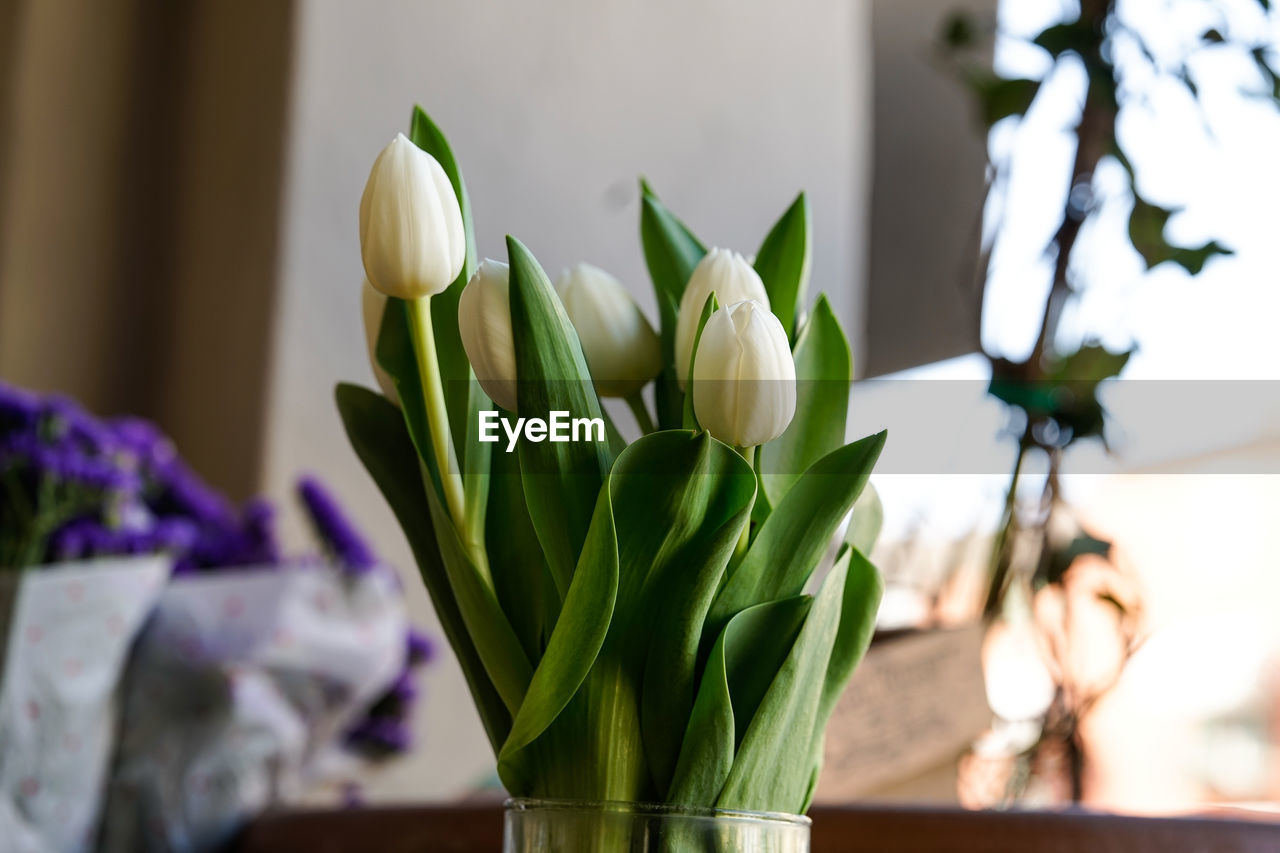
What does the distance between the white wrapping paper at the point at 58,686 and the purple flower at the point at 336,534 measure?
0.17 meters

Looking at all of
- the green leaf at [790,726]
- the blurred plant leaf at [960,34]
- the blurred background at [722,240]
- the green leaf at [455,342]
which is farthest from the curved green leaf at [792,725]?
the blurred plant leaf at [960,34]

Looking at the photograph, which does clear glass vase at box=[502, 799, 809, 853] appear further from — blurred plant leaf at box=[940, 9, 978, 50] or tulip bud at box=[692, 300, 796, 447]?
blurred plant leaf at box=[940, 9, 978, 50]

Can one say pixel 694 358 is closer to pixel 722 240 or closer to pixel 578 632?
pixel 578 632

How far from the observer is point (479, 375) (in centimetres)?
35

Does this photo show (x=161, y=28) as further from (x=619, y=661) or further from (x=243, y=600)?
(x=619, y=661)

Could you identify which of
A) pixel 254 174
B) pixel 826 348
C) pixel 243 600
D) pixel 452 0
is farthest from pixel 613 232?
pixel 826 348

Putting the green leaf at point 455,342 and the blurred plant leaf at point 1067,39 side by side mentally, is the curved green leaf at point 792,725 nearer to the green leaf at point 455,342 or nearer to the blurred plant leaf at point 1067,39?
the green leaf at point 455,342

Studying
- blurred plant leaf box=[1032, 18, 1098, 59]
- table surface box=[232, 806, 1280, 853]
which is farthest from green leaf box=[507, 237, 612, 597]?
blurred plant leaf box=[1032, 18, 1098, 59]

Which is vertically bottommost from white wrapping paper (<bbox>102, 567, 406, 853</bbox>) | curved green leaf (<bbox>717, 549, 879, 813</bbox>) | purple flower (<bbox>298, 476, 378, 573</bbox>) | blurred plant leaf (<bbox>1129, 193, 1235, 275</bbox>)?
white wrapping paper (<bbox>102, 567, 406, 853</bbox>)

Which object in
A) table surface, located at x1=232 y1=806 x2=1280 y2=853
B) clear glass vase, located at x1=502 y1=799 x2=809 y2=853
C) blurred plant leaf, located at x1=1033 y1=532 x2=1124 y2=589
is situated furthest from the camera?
blurred plant leaf, located at x1=1033 y1=532 x2=1124 y2=589

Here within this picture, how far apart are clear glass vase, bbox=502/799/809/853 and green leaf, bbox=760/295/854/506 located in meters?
0.11

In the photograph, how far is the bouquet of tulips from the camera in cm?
33

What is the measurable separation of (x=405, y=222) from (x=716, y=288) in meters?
0.09

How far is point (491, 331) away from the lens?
0.34m
